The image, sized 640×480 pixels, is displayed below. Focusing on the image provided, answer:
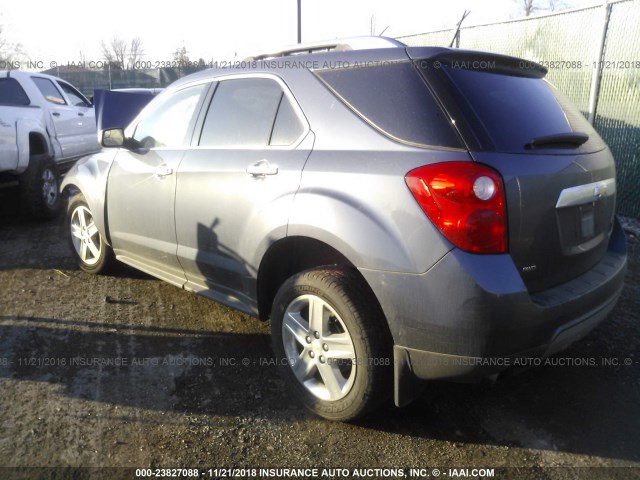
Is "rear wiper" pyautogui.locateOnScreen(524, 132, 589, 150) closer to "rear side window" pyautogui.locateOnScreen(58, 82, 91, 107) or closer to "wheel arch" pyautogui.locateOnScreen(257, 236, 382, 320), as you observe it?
"wheel arch" pyautogui.locateOnScreen(257, 236, 382, 320)

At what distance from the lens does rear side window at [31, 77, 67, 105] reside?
8047 mm

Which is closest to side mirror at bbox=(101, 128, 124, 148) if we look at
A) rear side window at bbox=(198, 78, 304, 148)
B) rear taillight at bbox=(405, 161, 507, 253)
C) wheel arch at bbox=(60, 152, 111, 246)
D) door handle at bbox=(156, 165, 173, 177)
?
wheel arch at bbox=(60, 152, 111, 246)

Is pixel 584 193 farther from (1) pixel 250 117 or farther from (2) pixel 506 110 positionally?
(1) pixel 250 117

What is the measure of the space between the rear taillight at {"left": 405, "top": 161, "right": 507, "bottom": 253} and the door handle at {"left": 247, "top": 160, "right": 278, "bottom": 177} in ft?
3.25

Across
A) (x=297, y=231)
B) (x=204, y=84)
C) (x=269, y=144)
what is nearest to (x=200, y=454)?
(x=297, y=231)

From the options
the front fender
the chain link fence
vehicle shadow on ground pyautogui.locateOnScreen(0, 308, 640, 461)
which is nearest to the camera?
vehicle shadow on ground pyautogui.locateOnScreen(0, 308, 640, 461)

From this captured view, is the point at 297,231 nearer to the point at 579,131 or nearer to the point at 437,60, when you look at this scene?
the point at 437,60

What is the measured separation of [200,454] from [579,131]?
2542 millimetres

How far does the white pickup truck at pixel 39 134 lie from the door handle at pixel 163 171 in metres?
3.43

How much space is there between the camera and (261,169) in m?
2.96

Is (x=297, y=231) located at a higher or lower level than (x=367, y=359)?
higher

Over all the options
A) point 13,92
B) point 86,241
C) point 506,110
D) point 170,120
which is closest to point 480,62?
point 506,110

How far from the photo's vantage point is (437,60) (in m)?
2.52

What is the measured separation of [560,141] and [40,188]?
625 centimetres
